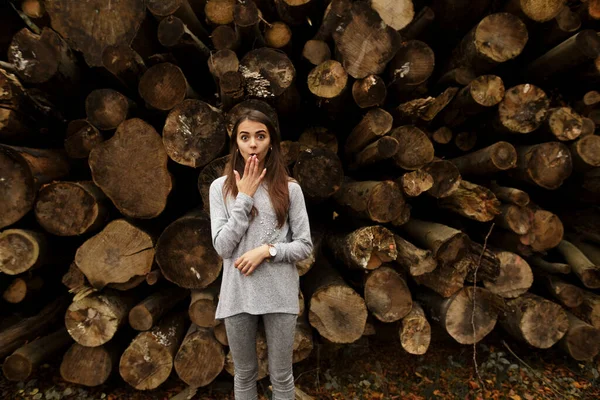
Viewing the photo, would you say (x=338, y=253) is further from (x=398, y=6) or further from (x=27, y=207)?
(x=27, y=207)

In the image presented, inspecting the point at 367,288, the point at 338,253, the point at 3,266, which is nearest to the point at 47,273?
the point at 3,266

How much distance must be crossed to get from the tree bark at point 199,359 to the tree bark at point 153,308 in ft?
0.95

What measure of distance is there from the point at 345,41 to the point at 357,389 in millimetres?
2627

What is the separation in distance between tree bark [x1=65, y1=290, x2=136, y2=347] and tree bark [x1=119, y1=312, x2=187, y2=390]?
194 millimetres

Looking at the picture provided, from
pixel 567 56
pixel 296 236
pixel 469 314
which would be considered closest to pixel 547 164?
pixel 567 56

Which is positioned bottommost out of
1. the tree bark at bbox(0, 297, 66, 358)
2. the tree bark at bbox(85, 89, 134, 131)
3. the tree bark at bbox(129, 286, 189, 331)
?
the tree bark at bbox(0, 297, 66, 358)

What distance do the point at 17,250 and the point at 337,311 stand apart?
7.23 ft

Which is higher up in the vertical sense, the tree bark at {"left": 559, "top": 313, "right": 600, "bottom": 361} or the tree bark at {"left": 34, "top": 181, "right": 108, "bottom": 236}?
the tree bark at {"left": 34, "top": 181, "right": 108, "bottom": 236}

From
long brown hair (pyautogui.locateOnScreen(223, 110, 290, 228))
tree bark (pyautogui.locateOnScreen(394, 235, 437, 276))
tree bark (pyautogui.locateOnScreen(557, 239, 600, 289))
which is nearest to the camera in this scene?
long brown hair (pyautogui.locateOnScreen(223, 110, 290, 228))

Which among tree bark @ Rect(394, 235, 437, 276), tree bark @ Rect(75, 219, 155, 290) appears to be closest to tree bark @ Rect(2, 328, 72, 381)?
tree bark @ Rect(75, 219, 155, 290)

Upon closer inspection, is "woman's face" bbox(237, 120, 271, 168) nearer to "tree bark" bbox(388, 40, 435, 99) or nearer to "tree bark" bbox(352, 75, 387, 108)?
"tree bark" bbox(352, 75, 387, 108)

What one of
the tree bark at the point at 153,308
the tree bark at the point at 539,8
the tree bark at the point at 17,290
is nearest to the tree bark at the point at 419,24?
the tree bark at the point at 539,8

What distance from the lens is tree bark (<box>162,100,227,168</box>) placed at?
2381 millimetres

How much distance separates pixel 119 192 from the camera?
95.0 inches
